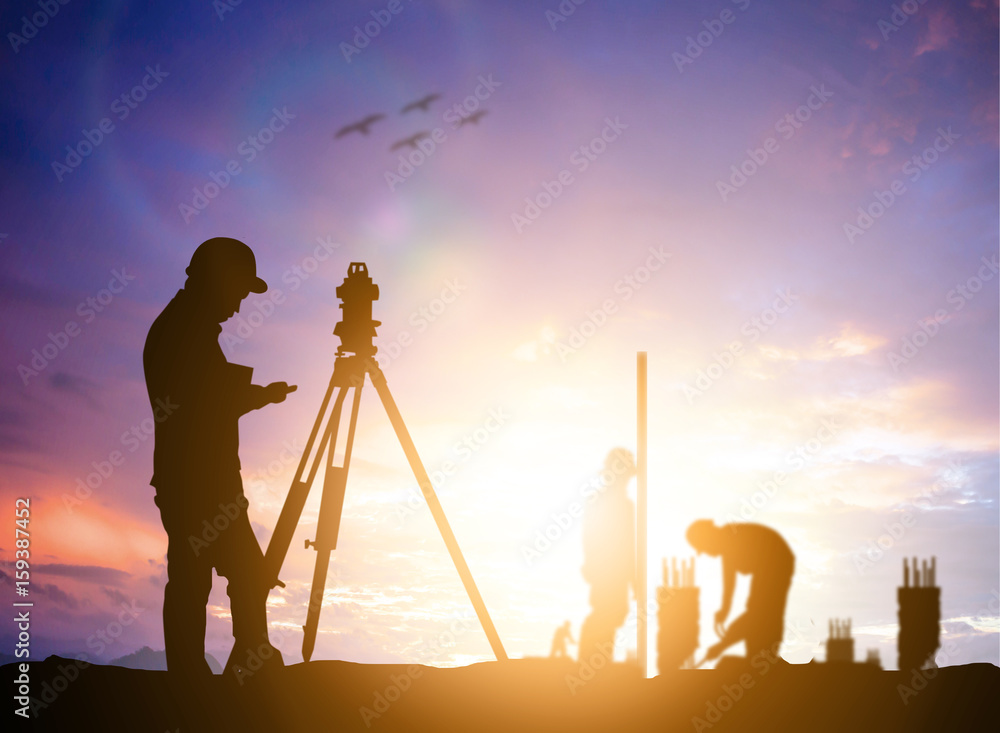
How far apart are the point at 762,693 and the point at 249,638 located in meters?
4.29

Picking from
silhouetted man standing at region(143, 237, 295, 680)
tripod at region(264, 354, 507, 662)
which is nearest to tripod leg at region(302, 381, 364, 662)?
tripod at region(264, 354, 507, 662)

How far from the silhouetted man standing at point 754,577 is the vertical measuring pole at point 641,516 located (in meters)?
0.45

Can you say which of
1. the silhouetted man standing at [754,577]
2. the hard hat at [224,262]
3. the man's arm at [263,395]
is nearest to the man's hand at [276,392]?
the man's arm at [263,395]

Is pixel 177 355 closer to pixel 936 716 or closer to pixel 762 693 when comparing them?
pixel 762 693

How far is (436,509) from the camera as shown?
7.95 m

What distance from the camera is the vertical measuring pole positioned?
21.9ft

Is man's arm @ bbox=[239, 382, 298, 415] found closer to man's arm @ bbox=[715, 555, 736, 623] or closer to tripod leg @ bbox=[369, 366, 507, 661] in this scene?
tripod leg @ bbox=[369, 366, 507, 661]

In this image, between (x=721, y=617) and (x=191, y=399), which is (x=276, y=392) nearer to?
(x=191, y=399)

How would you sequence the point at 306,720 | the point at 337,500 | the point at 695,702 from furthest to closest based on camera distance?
the point at 337,500
the point at 695,702
the point at 306,720

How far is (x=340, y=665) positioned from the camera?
23.7 ft

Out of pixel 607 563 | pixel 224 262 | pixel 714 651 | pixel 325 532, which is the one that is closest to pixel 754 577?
pixel 714 651

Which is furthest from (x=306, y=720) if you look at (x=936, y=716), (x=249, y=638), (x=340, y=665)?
(x=936, y=716)

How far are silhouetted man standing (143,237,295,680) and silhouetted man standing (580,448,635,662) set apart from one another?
2788 mm

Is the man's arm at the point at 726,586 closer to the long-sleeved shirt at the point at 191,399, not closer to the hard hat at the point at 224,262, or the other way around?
the long-sleeved shirt at the point at 191,399
